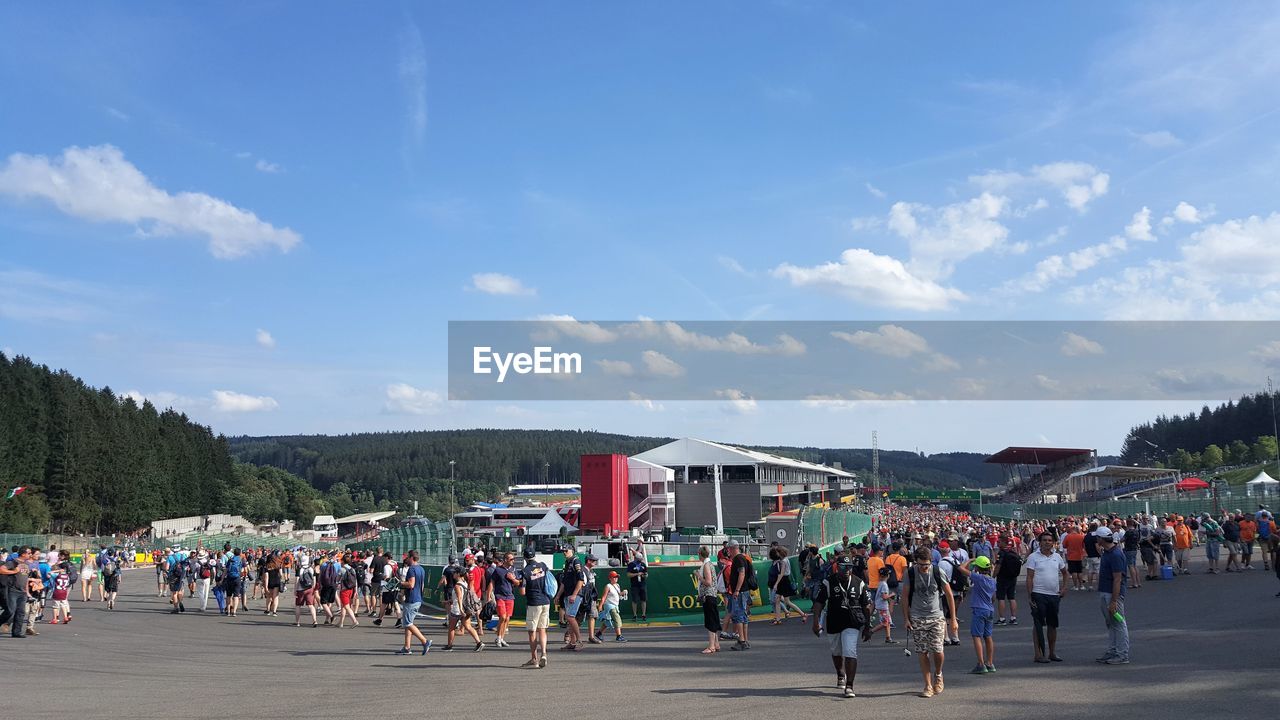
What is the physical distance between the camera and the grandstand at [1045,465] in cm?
11475

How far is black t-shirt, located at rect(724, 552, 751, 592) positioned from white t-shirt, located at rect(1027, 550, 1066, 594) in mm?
4764

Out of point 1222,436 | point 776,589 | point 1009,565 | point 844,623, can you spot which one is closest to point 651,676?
point 844,623

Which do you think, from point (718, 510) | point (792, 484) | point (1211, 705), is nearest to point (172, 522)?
point (718, 510)

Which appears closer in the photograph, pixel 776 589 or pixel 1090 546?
pixel 776 589

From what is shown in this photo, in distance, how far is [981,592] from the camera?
11.7 metres

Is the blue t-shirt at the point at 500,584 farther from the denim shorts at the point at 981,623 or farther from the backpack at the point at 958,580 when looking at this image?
the denim shorts at the point at 981,623

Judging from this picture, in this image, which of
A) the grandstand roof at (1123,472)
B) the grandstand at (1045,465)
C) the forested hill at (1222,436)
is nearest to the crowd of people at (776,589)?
the grandstand roof at (1123,472)

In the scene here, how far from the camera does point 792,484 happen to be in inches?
4099

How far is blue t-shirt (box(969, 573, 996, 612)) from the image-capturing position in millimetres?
11555

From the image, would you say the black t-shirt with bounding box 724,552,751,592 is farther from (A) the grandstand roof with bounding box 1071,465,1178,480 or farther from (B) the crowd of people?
(A) the grandstand roof with bounding box 1071,465,1178,480

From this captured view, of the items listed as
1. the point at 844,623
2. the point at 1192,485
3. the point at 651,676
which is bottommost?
the point at 651,676

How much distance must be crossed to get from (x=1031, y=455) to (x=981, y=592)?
129 meters

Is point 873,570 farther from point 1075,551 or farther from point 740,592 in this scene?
point 1075,551

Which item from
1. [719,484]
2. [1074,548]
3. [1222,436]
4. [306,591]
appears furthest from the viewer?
[1222,436]
